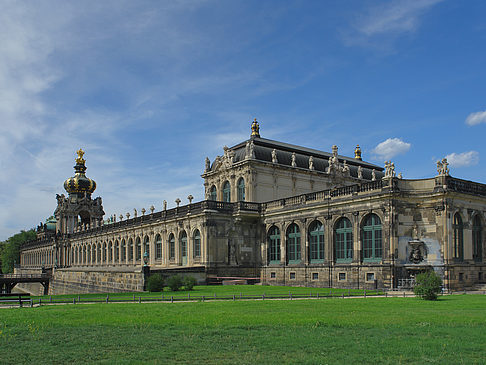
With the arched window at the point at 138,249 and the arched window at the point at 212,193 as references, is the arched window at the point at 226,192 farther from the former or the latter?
the arched window at the point at 138,249

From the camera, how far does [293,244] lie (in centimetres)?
5378

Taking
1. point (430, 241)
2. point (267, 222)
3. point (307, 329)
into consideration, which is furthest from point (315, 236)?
point (307, 329)

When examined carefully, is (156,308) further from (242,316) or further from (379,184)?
(379,184)

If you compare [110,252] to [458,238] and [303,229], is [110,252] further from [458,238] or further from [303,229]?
[458,238]

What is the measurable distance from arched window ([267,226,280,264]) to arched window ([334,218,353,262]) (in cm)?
932

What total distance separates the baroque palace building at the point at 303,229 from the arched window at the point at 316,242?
99 millimetres

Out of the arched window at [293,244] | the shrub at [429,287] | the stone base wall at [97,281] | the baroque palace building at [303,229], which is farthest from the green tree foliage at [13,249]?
the shrub at [429,287]

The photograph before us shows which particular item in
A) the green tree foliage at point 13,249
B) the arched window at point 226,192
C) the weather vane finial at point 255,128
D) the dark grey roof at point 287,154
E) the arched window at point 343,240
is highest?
the weather vane finial at point 255,128

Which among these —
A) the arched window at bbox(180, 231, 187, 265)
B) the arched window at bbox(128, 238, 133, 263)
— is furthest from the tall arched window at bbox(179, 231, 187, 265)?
the arched window at bbox(128, 238, 133, 263)

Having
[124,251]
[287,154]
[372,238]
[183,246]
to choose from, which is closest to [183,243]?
[183,246]

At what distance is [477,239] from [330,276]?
43.0ft

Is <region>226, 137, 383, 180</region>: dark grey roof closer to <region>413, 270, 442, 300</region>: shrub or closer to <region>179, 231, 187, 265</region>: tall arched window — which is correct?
<region>179, 231, 187, 265</region>: tall arched window

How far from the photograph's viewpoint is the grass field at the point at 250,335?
14.8 m

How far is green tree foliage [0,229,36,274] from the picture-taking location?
6299 inches
